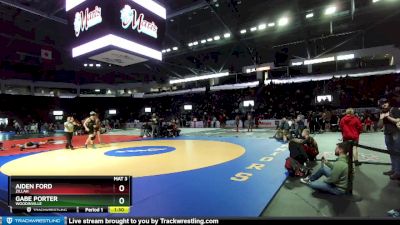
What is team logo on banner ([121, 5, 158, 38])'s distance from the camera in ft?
29.8

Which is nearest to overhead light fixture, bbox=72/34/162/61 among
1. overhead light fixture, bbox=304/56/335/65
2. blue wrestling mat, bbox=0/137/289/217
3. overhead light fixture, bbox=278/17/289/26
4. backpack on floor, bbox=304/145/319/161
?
blue wrestling mat, bbox=0/137/289/217

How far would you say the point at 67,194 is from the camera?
3127 millimetres

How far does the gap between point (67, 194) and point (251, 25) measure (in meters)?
22.4

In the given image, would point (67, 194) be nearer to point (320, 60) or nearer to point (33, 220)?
point (33, 220)

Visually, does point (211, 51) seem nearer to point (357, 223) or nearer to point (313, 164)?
point (313, 164)

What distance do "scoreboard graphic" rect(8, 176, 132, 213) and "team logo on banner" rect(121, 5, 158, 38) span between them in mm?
7096

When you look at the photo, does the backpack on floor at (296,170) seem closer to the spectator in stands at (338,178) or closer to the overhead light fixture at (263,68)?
the spectator in stands at (338,178)

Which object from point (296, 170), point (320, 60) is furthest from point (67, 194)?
point (320, 60)

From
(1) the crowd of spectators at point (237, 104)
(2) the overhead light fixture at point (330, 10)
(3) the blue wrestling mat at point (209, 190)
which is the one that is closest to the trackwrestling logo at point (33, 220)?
(3) the blue wrestling mat at point (209, 190)

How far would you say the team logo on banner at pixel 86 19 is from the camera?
9039mm

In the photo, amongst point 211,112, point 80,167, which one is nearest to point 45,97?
point 211,112

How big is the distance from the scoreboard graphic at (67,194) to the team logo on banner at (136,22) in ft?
23.3

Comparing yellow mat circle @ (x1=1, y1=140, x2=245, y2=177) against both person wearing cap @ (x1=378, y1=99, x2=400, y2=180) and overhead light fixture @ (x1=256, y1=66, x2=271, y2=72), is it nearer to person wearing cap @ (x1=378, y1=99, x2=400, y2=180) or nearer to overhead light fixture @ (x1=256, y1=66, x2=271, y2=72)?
person wearing cap @ (x1=378, y1=99, x2=400, y2=180)
